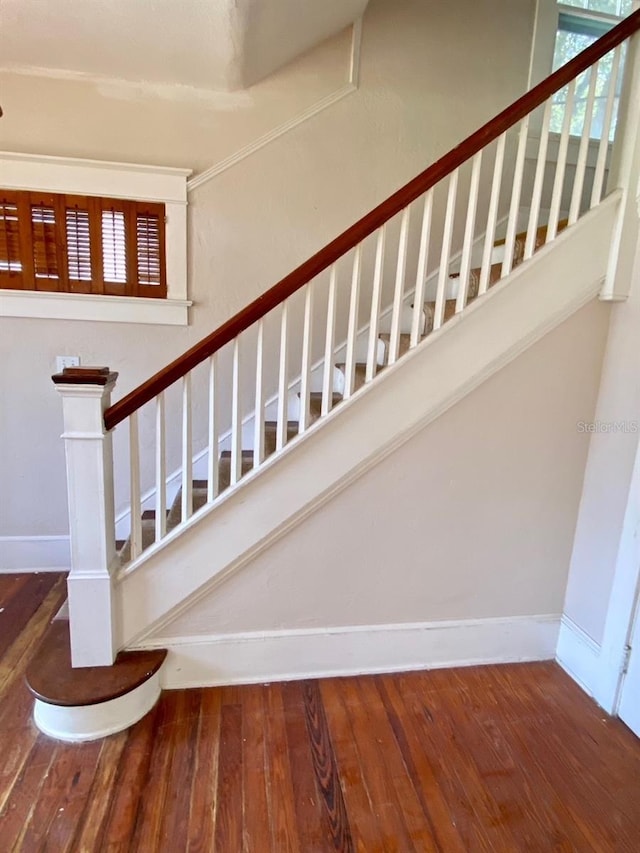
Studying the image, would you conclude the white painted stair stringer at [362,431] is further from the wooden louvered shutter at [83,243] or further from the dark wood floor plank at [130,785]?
the wooden louvered shutter at [83,243]

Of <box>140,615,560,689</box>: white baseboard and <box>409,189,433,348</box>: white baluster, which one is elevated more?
<box>409,189,433,348</box>: white baluster

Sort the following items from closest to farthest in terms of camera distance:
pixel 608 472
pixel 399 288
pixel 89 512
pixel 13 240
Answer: pixel 89 512 → pixel 399 288 → pixel 608 472 → pixel 13 240

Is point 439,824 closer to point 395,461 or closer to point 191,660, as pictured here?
point 191,660

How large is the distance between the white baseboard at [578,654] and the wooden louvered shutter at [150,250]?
253 centimetres

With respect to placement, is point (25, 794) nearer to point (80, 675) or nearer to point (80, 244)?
point (80, 675)

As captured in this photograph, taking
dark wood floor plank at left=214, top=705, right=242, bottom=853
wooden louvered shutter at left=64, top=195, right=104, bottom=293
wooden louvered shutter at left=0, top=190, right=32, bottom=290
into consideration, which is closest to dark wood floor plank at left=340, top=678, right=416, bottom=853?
dark wood floor plank at left=214, top=705, right=242, bottom=853

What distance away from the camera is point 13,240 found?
2.34m

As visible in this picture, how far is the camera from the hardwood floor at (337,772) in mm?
1354

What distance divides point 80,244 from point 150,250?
1.10 feet

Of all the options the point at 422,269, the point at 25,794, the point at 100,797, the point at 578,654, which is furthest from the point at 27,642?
the point at 578,654

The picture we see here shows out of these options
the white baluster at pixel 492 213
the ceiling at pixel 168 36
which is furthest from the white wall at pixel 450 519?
the ceiling at pixel 168 36

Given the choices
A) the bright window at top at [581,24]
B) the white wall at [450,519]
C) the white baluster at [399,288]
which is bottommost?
the white wall at [450,519]

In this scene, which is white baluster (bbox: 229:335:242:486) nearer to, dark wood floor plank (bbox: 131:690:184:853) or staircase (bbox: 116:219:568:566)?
staircase (bbox: 116:219:568:566)

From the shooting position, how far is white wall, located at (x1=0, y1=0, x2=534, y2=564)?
2.43 m
